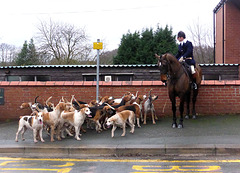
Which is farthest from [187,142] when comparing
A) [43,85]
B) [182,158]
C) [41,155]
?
[43,85]

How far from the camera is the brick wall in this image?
1048cm

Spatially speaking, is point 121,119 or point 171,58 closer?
point 121,119

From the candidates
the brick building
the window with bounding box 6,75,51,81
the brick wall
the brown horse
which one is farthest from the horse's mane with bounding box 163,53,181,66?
the window with bounding box 6,75,51,81

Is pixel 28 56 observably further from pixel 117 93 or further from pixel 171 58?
pixel 171 58

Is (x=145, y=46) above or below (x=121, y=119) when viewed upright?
above

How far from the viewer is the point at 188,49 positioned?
369 inches

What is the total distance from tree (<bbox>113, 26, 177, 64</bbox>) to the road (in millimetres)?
19667

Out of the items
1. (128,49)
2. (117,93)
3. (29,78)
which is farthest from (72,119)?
(128,49)

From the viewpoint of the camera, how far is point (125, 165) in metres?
5.73

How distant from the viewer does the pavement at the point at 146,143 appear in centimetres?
645

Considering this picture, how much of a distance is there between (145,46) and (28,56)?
2299 centimetres

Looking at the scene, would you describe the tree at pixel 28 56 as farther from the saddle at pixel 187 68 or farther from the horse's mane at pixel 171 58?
the horse's mane at pixel 171 58

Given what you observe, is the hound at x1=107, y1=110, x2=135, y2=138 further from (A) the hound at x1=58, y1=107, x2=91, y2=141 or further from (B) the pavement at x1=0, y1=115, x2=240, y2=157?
(A) the hound at x1=58, y1=107, x2=91, y2=141

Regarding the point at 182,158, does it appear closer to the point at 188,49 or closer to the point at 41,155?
the point at 41,155
